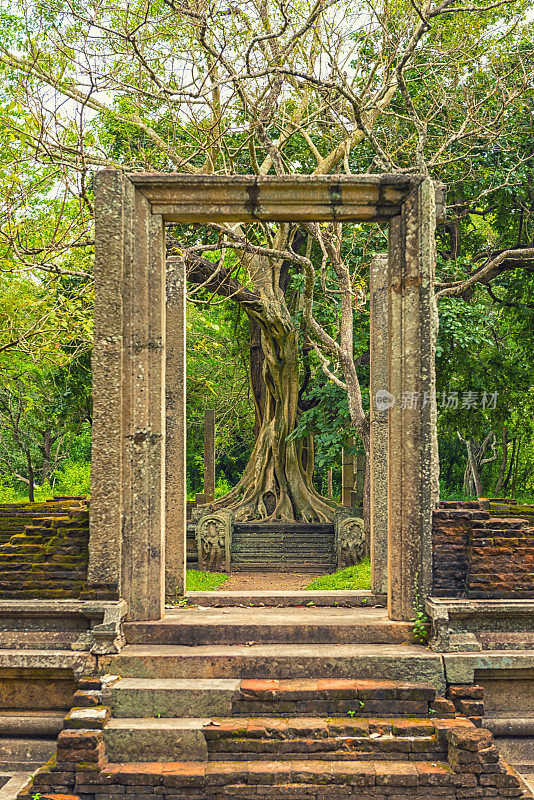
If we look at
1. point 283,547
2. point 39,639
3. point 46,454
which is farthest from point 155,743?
point 46,454

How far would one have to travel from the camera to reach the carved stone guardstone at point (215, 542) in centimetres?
1147

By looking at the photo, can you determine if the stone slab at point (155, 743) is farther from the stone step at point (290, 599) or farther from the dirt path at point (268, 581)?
the dirt path at point (268, 581)

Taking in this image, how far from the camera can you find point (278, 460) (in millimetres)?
13047

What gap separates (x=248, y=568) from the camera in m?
11.8

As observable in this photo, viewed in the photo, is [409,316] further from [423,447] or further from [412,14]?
[412,14]

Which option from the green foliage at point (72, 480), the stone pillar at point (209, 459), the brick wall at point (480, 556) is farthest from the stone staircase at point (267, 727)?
the green foliage at point (72, 480)

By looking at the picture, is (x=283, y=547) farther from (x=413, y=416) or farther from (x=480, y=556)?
(x=413, y=416)

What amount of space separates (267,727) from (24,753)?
5.24 ft

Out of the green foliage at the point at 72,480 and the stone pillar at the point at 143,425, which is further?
the green foliage at the point at 72,480

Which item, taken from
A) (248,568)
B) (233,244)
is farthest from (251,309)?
(248,568)

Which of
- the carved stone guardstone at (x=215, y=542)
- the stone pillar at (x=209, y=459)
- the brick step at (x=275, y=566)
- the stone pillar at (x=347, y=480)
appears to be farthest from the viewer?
the stone pillar at (x=209, y=459)

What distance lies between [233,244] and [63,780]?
664cm

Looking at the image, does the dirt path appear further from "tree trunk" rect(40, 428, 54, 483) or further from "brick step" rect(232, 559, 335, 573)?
"tree trunk" rect(40, 428, 54, 483)

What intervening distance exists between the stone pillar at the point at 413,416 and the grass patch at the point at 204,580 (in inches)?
241
